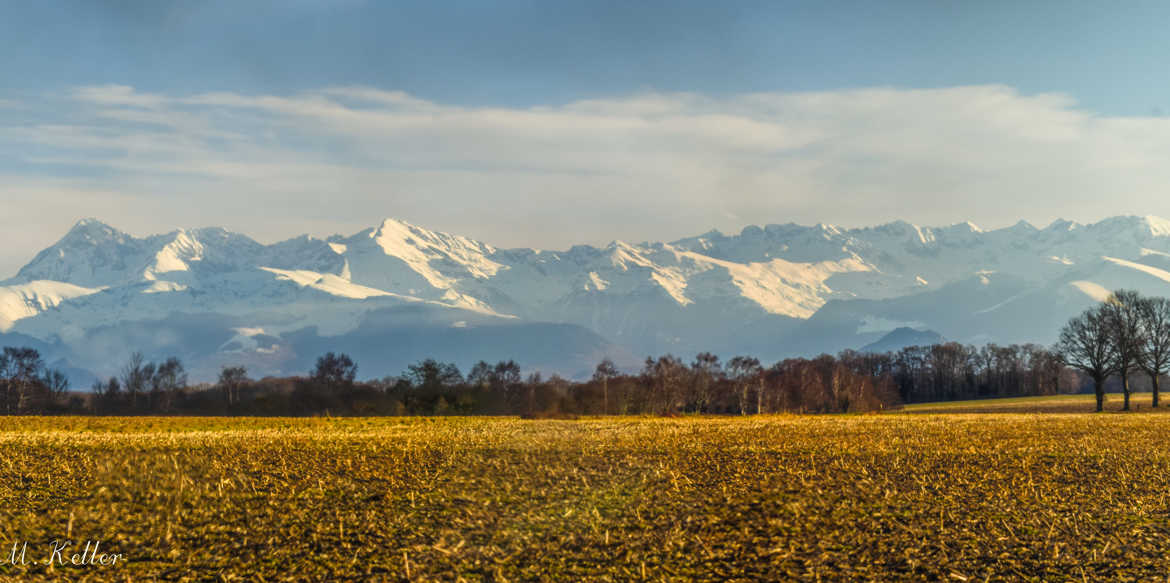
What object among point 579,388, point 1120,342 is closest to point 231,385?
point 579,388

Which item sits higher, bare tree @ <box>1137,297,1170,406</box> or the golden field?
bare tree @ <box>1137,297,1170,406</box>

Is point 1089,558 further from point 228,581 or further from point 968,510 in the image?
point 228,581

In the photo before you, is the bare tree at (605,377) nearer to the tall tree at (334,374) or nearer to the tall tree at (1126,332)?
the tall tree at (334,374)

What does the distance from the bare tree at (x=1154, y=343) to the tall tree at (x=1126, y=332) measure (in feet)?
2.07

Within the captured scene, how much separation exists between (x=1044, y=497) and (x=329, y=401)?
3600 inches

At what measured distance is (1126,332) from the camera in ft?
300

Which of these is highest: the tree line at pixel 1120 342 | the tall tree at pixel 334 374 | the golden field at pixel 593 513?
the tree line at pixel 1120 342

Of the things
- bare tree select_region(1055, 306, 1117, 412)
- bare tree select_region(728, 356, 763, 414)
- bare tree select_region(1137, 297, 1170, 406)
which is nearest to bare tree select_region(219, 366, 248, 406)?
bare tree select_region(728, 356, 763, 414)

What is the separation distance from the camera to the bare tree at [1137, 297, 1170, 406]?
92375 mm

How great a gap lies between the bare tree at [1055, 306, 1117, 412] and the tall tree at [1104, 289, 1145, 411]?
62 centimetres

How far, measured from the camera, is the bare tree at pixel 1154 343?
92375 mm

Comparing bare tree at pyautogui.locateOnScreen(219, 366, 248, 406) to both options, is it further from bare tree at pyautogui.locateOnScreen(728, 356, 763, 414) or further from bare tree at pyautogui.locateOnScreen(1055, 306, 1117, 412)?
bare tree at pyautogui.locateOnScreen(1055, 306, 1117, 412)

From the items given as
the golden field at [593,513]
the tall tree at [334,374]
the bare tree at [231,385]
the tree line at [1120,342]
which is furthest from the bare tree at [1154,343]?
the bare tree at [231,385]

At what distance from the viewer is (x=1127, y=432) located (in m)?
44.5
